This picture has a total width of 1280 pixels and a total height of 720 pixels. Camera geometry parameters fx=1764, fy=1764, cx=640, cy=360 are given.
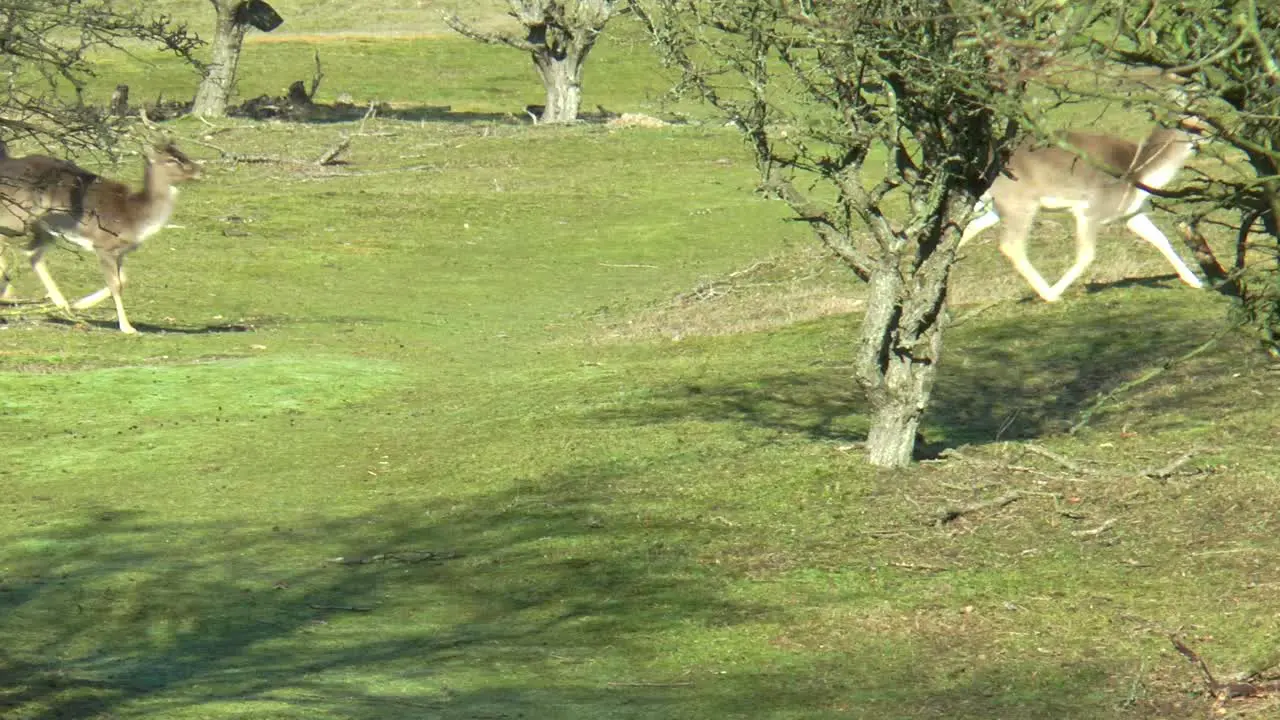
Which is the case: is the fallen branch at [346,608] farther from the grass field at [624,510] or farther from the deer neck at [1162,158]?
the deer neck at [1162,158]

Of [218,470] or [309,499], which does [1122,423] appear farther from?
[218,470]

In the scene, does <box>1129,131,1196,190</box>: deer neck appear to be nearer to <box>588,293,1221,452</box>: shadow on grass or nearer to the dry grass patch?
<box>588,293,1221,452</box>: shadow on grass

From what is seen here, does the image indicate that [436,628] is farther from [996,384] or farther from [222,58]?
[222,58]

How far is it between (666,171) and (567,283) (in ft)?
44.0

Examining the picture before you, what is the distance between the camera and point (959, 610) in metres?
10.2

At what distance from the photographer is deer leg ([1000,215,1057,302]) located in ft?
65.1

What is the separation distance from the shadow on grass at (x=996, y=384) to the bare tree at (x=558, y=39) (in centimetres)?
3270

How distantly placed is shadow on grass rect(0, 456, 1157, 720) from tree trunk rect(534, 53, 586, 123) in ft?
136

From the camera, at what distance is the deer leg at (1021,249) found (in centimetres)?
1983

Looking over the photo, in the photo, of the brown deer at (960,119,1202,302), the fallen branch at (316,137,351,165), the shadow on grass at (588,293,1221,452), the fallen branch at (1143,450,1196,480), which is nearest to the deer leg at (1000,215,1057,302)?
the brown deer at (960,119,1202,302)

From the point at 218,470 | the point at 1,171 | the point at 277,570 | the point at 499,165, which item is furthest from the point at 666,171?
the point at 277,570

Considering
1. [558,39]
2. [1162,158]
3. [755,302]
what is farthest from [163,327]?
[558,39]

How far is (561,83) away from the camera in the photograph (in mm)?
54438

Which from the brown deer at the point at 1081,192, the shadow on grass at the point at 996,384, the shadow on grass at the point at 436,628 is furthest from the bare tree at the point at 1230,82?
the brown deer at the point at 1081,192
